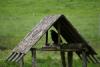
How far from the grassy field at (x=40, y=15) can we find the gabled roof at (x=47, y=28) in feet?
67.0

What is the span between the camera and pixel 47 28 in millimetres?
18016

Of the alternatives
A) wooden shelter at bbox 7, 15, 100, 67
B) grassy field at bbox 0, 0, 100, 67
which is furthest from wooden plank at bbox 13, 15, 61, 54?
grassy field at bbox 0, 0, 100, 67

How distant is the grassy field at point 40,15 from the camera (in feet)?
134

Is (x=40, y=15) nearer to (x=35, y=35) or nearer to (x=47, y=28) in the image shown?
(x=35, y=35)

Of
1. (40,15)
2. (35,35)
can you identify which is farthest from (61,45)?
(40,15)

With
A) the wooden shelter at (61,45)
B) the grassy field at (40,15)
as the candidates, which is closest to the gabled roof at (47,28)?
the wooden shelter at (61,45)

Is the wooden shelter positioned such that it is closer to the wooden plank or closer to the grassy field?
the wooden plank

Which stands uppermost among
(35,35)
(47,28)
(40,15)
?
(47,28)

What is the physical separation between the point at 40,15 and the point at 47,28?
24.2 metres

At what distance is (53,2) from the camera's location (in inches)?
1697

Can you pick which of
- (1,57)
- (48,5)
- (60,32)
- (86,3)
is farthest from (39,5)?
(60,32)

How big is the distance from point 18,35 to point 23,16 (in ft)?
6.81

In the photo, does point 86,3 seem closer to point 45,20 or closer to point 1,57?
point 1,57

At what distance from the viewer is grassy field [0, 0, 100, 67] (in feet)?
134
